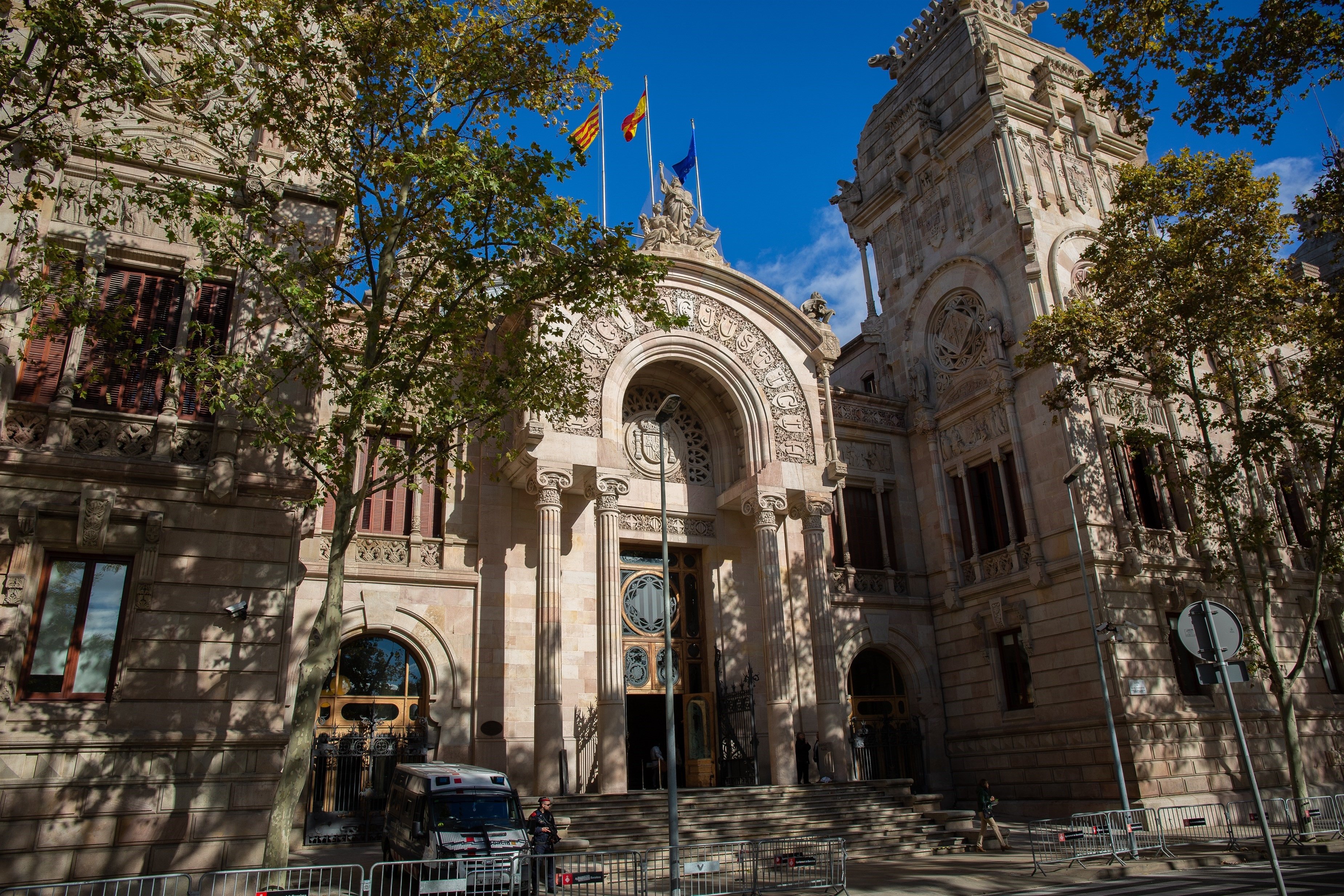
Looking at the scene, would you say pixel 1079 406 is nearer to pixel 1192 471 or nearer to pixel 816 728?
pixel 1192 471

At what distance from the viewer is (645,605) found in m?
23.1

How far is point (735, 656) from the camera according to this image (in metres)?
23.3

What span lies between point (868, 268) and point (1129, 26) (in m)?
19.0

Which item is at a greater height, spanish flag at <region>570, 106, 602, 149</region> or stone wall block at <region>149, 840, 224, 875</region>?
spanish flag at <region>570, 106, 602, 149</region>

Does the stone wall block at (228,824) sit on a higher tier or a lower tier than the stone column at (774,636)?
lower

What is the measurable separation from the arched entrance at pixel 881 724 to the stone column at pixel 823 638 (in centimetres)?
232

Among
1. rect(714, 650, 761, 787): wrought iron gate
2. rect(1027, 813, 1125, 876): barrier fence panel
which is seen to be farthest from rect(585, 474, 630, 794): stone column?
rect(1027, 813, 1125, 876): barrier fence panel

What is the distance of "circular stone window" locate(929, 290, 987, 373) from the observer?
26734mm

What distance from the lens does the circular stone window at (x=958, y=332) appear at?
87.7 ft

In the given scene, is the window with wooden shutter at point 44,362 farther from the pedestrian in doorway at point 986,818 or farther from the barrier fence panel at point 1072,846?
the pedestrian in doorway at point 986,818

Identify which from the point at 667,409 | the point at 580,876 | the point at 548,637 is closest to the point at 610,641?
the point at 548,637

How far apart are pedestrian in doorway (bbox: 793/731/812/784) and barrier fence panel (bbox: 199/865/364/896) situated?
423 inches

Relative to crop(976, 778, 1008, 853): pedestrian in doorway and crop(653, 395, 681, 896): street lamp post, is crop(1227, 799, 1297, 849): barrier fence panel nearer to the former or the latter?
crop(976, 778, 1008, 853): pedestrian in doorway

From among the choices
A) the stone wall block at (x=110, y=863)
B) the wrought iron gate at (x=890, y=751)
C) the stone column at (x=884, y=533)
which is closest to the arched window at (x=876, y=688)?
the wrought iron gate at (x=890, y=751)
